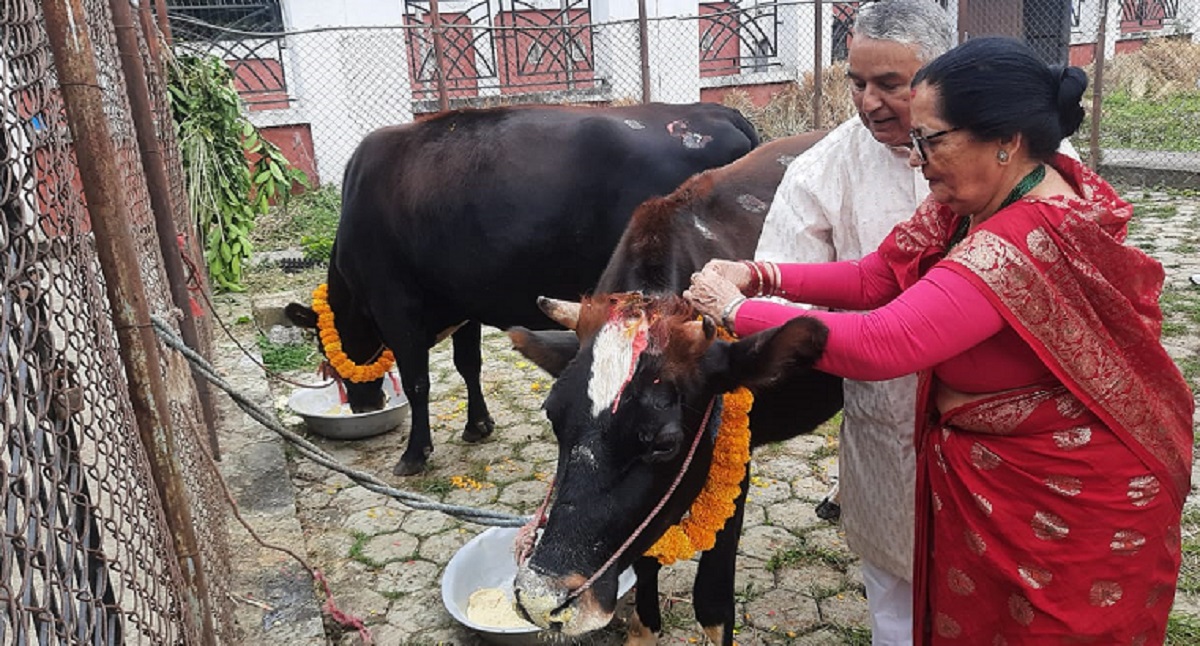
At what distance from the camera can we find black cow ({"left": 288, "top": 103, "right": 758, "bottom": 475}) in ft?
15.8

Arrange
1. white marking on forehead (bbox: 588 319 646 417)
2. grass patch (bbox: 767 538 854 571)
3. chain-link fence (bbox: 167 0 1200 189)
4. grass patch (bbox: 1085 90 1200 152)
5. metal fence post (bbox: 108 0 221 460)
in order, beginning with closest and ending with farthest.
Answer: white marking on forehead (bbox: 588 319 646 417) → grass patch (bbox: 767 538 854 571) → metal fence post (bbox: 108 0 221 460) → grass patch (bbox: 1085 90 1200 152) → chain-link fence (bbox: 167 0 1200 189)

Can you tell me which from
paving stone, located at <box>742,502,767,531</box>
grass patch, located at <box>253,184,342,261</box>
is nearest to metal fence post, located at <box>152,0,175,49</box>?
grass patch, located at <box>253,184,342,261</box>

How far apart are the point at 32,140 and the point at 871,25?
2129 mm

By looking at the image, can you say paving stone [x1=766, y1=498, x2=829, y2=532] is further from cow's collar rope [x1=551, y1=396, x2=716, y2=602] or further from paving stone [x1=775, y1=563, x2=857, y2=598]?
cow's collar rope [x1=551, y1=396, x2=716, y2=602]

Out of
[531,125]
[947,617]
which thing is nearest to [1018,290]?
[947,617]

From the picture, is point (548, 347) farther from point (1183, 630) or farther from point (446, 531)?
point (1183, 630)

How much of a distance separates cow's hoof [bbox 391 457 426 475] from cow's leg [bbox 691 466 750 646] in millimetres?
2435

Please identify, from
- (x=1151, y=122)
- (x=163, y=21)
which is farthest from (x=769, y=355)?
(x=1151, y=122)

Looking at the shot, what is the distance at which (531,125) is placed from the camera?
4.96m

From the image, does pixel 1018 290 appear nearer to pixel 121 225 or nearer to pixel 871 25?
pixel 871 25

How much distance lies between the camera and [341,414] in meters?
5.66

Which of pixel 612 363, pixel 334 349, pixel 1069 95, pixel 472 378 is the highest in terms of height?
pixel 1069 95

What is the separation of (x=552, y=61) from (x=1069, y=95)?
41.6 feet

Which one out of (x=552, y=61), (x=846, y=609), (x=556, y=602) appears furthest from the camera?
(x=552, y=61)
